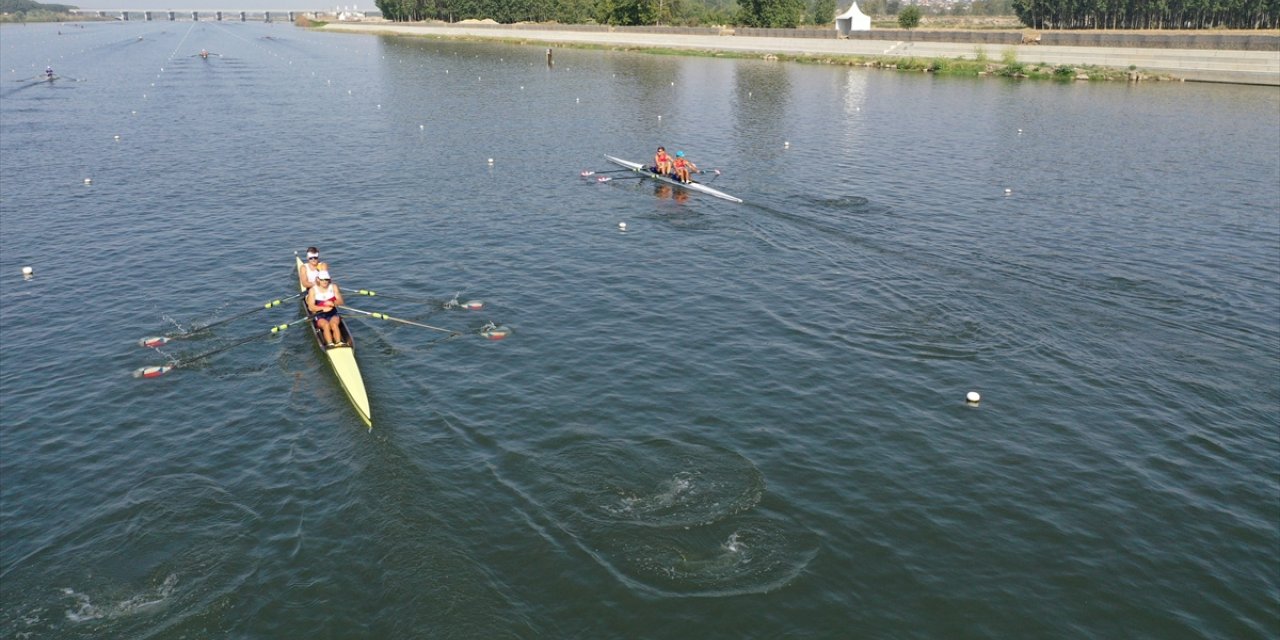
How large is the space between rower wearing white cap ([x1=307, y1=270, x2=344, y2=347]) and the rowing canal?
50.5 inches

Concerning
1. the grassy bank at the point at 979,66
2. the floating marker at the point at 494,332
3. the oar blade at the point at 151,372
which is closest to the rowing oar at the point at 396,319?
the floating marker at the point at 494,332

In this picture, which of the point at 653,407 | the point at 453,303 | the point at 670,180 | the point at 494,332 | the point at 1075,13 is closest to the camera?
the point at 653,407

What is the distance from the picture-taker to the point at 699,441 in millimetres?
22984

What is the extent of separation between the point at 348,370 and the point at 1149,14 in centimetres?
17230

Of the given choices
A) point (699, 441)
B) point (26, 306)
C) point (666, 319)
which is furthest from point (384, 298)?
point (699, 441)

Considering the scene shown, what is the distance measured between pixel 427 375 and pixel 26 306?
60.3ft

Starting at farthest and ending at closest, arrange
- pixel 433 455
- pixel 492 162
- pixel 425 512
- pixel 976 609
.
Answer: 1. pixel 492 162
2. pixel 433 455
3. pixel 425 512
4. pixel 976 609

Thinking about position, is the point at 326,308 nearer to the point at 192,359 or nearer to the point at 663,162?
the point at 192,359

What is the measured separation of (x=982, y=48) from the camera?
381 ft

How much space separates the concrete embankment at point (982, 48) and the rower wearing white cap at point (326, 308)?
364ft

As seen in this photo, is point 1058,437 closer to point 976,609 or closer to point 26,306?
point 976,609

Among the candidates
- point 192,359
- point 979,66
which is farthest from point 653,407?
point 979,66

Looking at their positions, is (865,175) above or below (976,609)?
above

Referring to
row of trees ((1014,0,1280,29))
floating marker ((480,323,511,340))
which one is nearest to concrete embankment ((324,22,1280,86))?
row of trees ((1014,0,1280,29))
